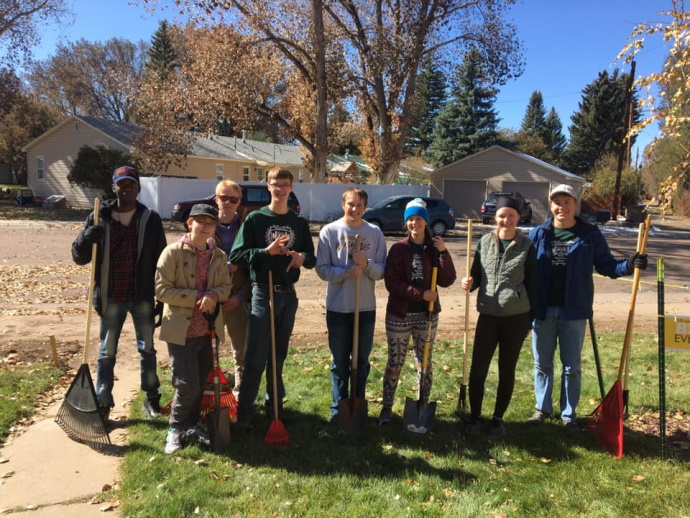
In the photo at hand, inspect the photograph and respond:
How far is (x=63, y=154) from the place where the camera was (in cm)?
2883

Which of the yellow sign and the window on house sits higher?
the window on house

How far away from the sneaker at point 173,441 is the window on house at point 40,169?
30973 mm

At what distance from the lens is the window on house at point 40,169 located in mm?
29444

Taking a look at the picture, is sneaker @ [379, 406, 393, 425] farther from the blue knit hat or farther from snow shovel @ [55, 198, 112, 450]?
snow shovel @ [55, 198, 112, 450]

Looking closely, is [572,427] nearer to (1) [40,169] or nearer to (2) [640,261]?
(2) [640,261]

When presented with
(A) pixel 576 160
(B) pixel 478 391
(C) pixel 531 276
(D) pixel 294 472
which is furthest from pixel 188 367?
(A) pixel 576 160

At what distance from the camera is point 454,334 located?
7.22 meters

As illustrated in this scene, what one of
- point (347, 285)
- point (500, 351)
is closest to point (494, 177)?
point (500, 351)

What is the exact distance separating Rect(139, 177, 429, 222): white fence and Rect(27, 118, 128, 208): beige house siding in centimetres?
686

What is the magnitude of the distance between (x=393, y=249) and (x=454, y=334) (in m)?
3.63

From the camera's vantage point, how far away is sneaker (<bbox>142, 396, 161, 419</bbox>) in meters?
4.27

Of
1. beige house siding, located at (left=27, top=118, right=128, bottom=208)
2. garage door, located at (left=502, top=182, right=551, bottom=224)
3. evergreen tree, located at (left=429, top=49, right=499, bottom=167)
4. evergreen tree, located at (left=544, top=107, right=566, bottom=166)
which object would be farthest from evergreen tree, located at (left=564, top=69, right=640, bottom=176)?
beige house siding, located at (left=27, top=118, right=128, bottom=208)

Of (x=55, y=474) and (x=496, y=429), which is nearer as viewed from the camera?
(x=55, y=474)

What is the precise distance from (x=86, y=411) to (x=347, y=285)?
2.26 metres
